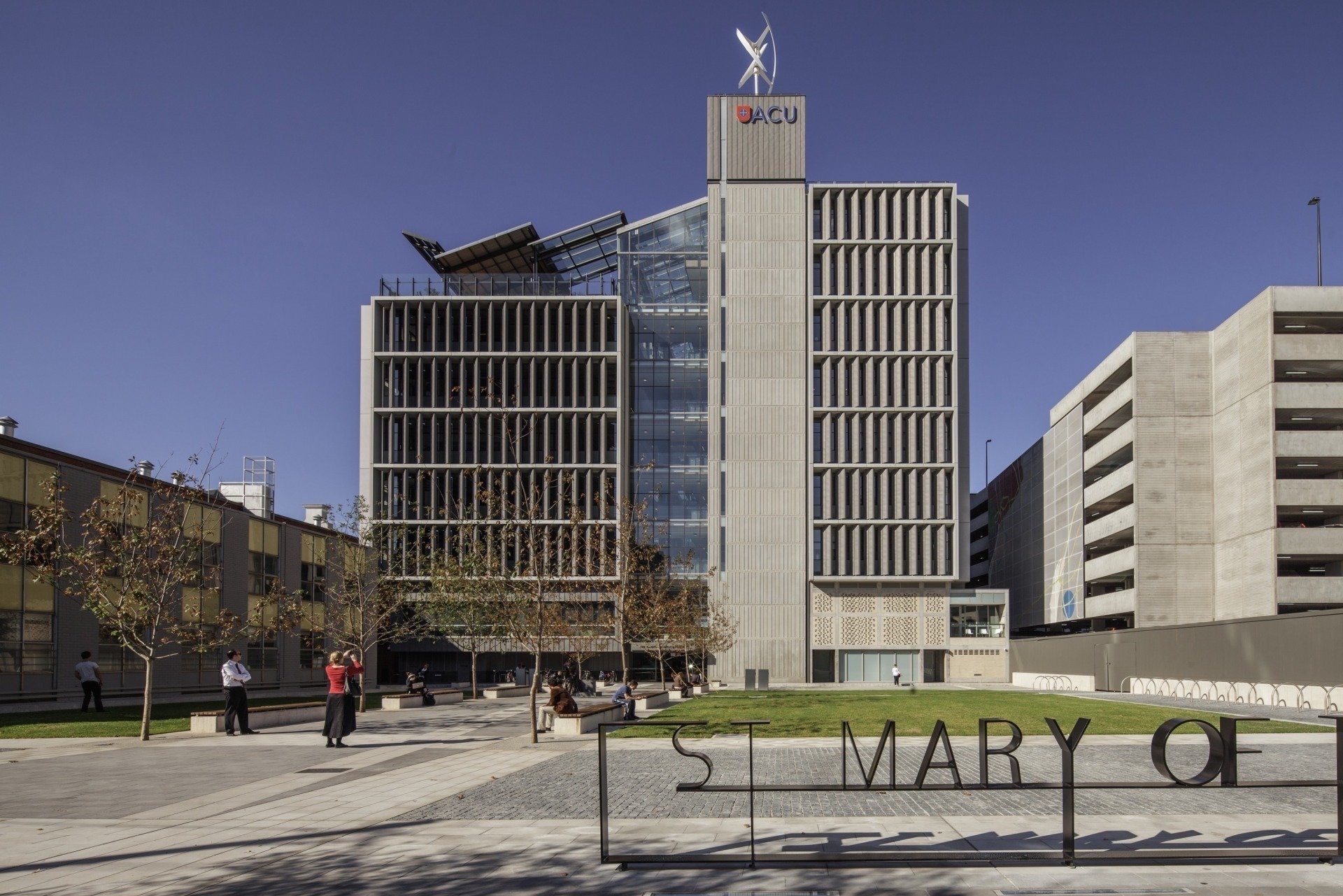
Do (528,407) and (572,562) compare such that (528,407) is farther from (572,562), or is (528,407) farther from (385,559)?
(572,562)

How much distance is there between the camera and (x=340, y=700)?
2203cm

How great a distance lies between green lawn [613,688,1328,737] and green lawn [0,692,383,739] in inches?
462

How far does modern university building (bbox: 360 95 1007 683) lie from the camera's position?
77.0 meters

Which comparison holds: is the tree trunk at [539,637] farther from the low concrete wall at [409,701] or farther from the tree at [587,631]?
the low concrete wall at [409,701]

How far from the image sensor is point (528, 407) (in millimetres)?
80250

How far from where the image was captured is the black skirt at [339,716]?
21812mm

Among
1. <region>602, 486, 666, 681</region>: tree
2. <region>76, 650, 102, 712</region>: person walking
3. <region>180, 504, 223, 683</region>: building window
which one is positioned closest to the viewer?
<region>76, 650, 102, 712</region>: person walking

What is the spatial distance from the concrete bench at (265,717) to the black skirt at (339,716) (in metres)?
2.32

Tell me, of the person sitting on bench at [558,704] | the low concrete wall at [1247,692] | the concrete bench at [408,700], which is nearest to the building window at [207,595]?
the concrete bench at [408,700]

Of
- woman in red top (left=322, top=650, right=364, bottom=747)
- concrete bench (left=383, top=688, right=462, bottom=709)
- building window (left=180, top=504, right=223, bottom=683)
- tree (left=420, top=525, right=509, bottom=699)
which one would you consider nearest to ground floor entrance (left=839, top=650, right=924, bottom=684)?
tree (left=420, top=525, right=509, bottom=699)

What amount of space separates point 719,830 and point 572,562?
75.2 feet

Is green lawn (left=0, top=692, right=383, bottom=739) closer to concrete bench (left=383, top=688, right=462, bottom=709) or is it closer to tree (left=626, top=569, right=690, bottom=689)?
concrete bench (left=383, top=688, right=462, bottom=709)

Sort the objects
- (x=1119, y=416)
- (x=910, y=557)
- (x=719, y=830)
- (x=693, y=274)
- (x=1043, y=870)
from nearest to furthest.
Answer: (x=1043, y=870)
(x=719, y=830)
(x=1119, y=416)
(x=910, y=557)
(x=693, y=274)

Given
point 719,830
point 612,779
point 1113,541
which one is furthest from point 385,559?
point 1113,541
